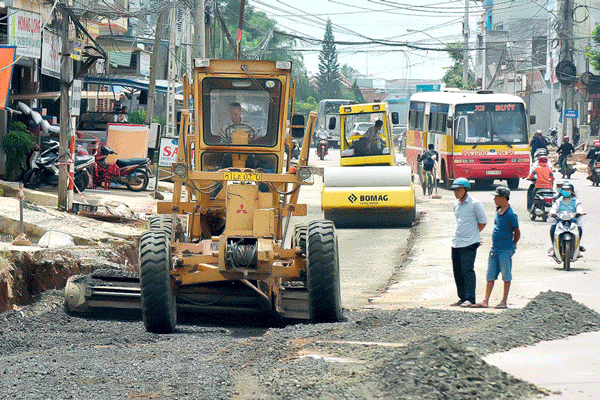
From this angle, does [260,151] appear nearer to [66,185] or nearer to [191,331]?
[191,331]

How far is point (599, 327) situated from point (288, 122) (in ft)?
13.8

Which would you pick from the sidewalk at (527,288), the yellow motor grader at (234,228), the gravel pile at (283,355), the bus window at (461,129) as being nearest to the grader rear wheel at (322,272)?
the yellow motor grader at (234,228)

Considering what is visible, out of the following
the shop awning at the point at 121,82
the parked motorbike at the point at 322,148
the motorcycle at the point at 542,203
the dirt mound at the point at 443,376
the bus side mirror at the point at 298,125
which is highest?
the shop awning at the point at 121,82

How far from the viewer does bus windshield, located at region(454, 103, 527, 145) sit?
30062 millimetres

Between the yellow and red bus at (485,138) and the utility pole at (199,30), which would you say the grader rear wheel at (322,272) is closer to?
the utility pole at (199,30)

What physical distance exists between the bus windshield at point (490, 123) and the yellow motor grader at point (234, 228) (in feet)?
63.9

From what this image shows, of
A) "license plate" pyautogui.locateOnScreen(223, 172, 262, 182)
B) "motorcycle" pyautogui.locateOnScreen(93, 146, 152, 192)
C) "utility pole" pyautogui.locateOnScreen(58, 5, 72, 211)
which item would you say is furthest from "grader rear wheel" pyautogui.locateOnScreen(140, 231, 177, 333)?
"motorcycle" pyautogui.locateOnScreen(93, 146, 152, 192)

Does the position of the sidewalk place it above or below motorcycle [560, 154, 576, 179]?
below

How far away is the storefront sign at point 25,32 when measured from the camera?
68.6 ft

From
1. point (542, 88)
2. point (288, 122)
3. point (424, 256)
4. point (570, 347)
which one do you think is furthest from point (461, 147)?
point (542, 88)

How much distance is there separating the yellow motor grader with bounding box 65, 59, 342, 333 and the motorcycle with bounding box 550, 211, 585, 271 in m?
5.00

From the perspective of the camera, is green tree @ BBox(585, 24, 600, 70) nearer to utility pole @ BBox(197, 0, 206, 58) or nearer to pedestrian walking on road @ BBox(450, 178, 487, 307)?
utility pole @ BBox(197, 0, 206, 58)

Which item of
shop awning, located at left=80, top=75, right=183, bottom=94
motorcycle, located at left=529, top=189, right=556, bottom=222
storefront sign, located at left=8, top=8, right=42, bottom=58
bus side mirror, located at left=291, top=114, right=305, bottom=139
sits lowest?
motorcycle, located at left=529, top=189, right=556, bottom=222

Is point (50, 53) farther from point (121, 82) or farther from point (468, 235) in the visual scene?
point (468, 235)
